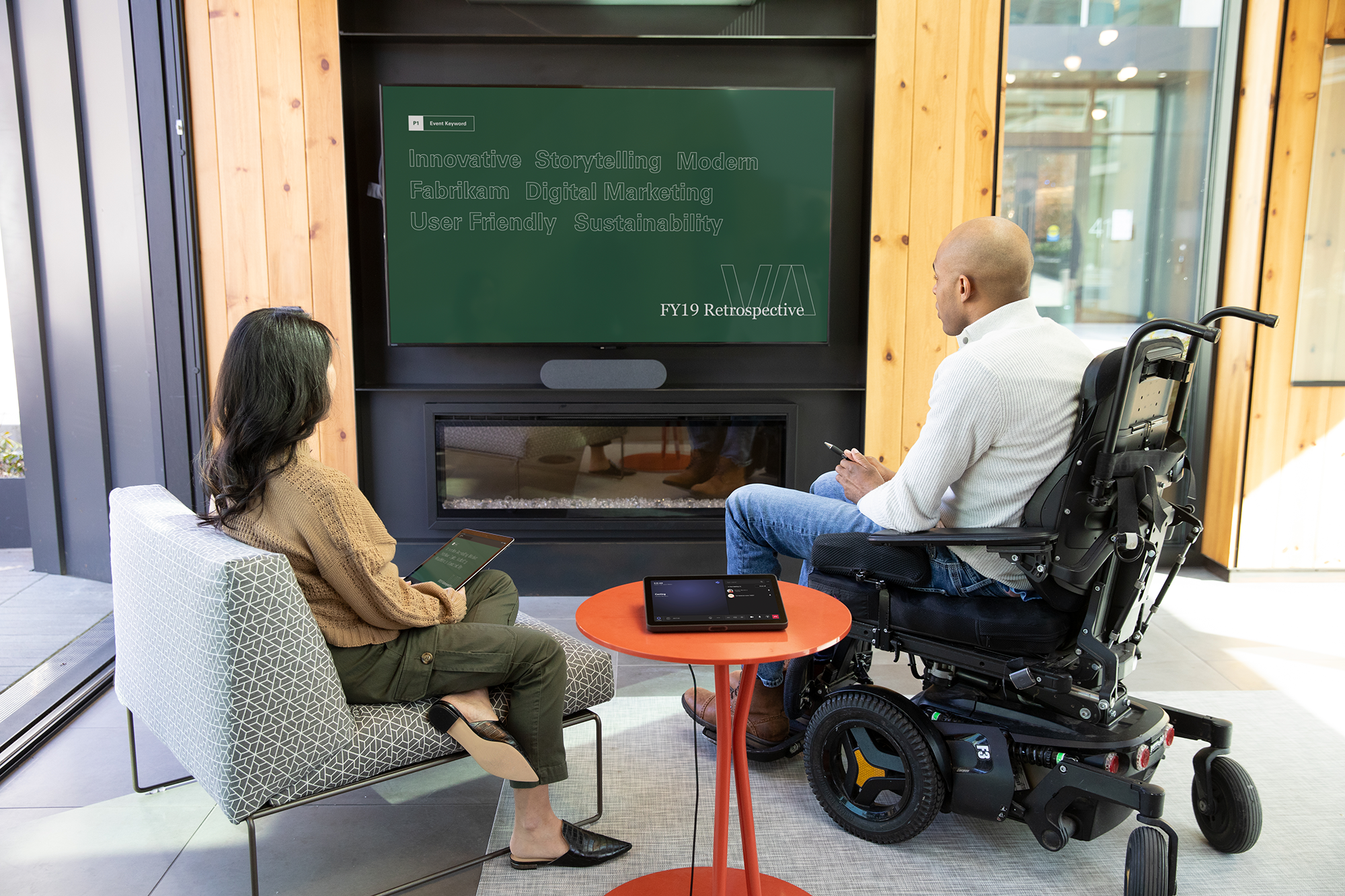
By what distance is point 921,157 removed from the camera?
3350 mm

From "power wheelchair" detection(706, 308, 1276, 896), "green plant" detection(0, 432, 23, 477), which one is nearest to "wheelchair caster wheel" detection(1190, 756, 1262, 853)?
"power wheelchair" detection(706, 308, 1276, 896)

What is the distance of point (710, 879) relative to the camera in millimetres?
1767

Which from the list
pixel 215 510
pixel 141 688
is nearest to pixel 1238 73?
pixel 215 510

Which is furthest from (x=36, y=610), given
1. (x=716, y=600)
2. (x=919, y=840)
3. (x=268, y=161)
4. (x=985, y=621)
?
(x=985, y=621)

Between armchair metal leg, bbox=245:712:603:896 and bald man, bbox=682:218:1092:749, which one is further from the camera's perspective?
bald man, bbox=682:218:1092:749

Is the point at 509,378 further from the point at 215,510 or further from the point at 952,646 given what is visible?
the point at 952,646

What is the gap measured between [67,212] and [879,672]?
298cm

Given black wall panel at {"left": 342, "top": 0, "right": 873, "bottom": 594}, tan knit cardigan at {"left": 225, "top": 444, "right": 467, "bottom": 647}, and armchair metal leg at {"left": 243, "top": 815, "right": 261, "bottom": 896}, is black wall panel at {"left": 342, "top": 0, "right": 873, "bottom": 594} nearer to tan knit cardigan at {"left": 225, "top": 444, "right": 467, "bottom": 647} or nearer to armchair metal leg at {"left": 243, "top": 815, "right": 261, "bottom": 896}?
tan knit cardigan at {"left": 225, "top": 444, "right": 467, "bottom": 647}

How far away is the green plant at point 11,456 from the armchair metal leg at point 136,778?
1.49 metres

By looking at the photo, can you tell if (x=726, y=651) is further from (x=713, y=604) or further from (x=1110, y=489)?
(x=1110, y=489)

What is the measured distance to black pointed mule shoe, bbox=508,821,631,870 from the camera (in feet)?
6.04

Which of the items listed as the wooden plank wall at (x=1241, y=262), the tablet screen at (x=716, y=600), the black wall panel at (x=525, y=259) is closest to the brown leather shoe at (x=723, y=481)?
the black wall panel at (x=525, y=259)

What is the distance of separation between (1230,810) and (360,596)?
1812 mm

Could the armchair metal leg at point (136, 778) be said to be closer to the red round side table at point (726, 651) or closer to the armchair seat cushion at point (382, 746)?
the armchair seat cushion at point (382, 746)
